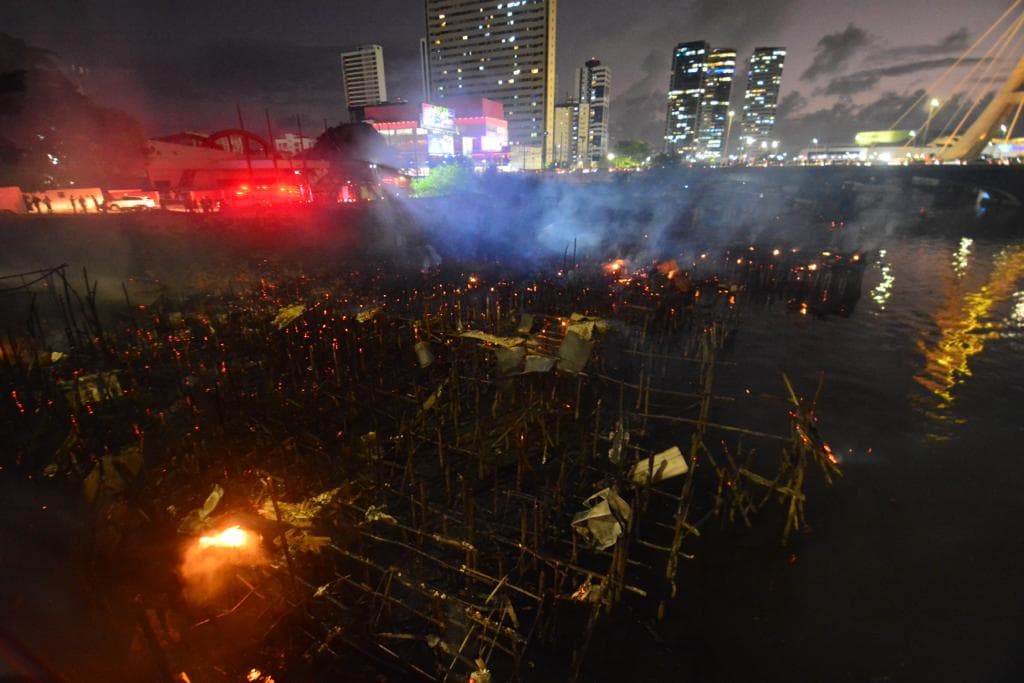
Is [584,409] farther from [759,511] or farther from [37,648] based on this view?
[37,648]

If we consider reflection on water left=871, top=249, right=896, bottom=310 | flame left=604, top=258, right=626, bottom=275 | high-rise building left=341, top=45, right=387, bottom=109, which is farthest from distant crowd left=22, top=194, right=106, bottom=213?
high-rise building left=341, top=45, right=387, bottom=109

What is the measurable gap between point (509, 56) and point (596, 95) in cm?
7592

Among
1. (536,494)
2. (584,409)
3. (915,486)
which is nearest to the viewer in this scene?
(536,494)

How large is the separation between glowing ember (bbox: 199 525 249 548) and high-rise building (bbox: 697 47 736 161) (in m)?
202

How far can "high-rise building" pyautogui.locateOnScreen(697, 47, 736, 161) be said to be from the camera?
17750 centimetres

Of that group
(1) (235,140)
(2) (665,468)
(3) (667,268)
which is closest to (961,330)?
(3) (667,268)

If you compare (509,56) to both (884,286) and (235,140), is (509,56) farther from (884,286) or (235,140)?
(884,286)

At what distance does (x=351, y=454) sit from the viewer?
337 inches

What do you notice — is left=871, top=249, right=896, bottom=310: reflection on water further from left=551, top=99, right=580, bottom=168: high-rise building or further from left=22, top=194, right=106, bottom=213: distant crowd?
left=551, top=99, right=580, bottom=168: high-rise building

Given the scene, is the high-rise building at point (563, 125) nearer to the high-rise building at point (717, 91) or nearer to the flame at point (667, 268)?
the high-rise building at point (717, 91)

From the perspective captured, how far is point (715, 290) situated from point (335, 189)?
27557 millimetres

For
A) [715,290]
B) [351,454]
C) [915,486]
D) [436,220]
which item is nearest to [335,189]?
[436,220]

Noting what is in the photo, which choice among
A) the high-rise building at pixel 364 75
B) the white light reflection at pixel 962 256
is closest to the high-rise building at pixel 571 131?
the high-rise building at pixel 364 75

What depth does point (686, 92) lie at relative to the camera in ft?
595
